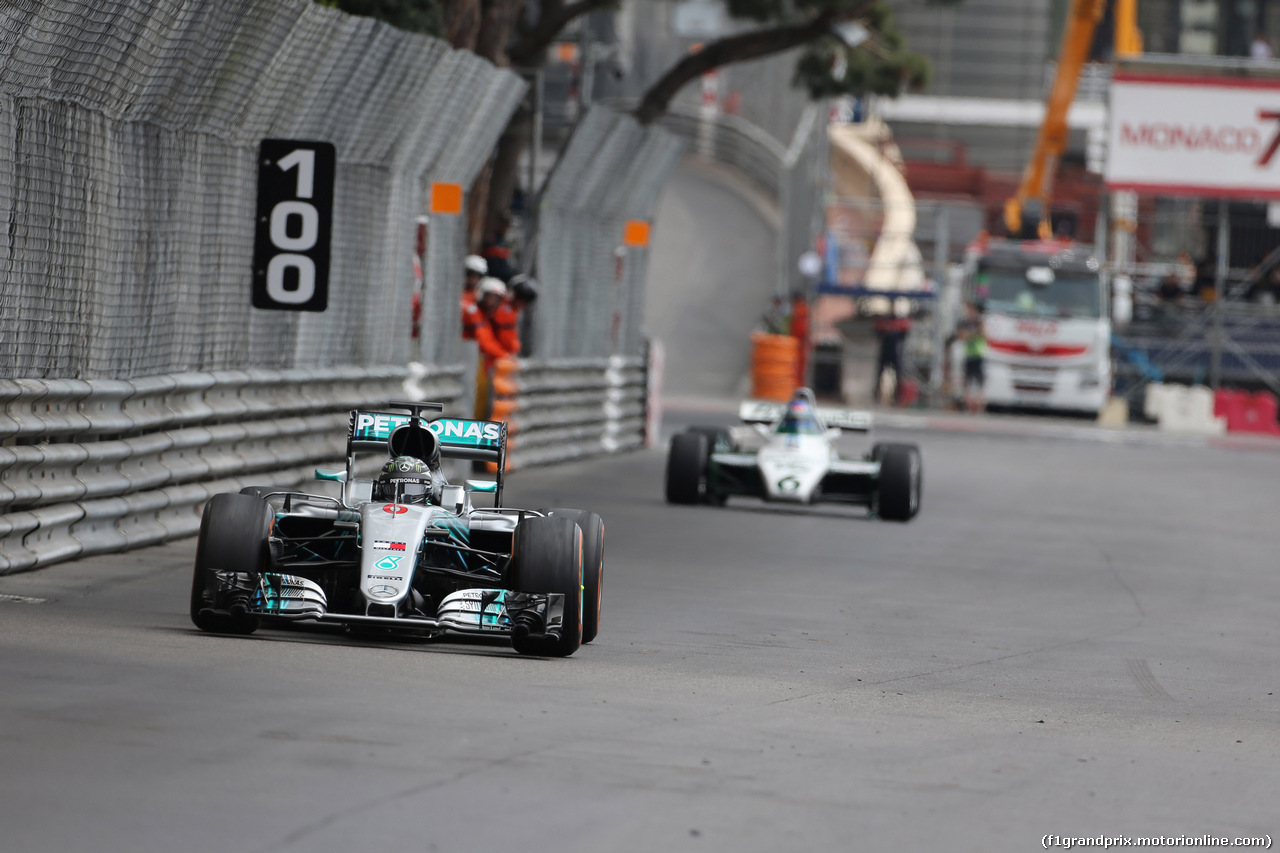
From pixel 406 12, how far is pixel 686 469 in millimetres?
5274

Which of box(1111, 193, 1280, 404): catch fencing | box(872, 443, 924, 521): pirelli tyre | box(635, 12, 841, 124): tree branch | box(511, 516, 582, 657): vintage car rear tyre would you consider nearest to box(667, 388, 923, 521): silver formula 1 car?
box(872, 443, 924, 521): pirelli tyre

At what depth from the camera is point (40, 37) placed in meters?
9.73

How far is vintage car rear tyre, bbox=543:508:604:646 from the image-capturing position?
8.54 metres

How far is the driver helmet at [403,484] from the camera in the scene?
27.8 ft

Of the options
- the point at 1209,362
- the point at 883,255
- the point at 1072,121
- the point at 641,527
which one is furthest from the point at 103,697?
the point at 1072,121

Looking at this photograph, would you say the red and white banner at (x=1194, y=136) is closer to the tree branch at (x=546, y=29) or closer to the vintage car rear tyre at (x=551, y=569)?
the tree branch at (x=546, y=29)

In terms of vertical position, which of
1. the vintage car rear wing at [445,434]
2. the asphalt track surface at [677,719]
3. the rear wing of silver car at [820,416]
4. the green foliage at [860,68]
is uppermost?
the green foliage at [860,68]

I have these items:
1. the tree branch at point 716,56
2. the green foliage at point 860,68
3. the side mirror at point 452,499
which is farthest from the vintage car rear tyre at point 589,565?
the green foliage at point 860,68

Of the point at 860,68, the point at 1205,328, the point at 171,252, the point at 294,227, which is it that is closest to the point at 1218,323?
the point at 1205,328

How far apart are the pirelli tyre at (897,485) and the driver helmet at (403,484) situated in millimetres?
8098

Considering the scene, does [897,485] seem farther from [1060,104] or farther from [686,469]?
[1060,104]

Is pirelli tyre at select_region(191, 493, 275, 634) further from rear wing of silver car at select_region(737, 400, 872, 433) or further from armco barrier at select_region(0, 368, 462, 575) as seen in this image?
rear wing of silver car at select_region(737, 400, 872, 433)

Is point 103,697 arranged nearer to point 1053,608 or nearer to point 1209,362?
point 1053,608

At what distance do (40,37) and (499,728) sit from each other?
478cm
